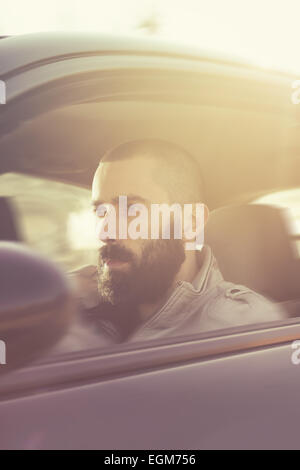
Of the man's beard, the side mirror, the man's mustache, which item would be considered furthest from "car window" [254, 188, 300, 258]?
the side mirror

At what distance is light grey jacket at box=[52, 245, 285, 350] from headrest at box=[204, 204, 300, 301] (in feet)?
0.54

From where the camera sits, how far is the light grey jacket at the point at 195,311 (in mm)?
1775

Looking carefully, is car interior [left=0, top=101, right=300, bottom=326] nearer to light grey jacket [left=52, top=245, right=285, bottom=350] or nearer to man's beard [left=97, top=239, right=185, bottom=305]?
light grey jacket [left=52, top=245, right=285, bottom=350]

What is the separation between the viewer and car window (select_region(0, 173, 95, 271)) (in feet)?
7.31

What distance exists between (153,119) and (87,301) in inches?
24.8

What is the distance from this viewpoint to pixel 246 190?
2693 mm

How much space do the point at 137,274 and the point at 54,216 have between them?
576 mm

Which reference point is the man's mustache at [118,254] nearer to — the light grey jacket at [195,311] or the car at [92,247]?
the light grey jacket at [195,311]

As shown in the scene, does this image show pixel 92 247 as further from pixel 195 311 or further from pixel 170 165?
pixel 195 311

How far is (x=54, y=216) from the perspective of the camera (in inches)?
98.1

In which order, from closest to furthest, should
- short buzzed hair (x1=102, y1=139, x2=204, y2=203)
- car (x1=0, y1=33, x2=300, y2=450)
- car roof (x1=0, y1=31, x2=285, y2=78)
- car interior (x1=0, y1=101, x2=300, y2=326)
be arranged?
car (x1=0, y1=33, x2=300, y2=450), car roof (x1=0, y1=31, x2=285, y2=78), car interior (x1=0, y1=101, x2=300, y2=326), short buzzed hair (x1=102, y1=139, x2=204, y2=203)

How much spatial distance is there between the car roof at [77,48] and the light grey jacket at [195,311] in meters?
0.59

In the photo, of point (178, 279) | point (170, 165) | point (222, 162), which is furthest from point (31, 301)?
point (222, 162)

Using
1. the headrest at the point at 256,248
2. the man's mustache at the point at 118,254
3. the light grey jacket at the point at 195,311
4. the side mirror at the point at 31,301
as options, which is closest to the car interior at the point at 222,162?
the headrest at the point at 256,248
